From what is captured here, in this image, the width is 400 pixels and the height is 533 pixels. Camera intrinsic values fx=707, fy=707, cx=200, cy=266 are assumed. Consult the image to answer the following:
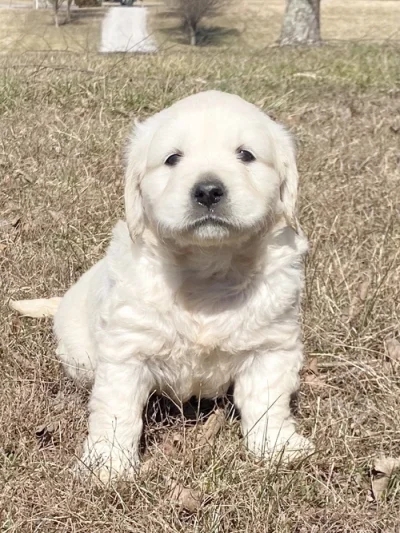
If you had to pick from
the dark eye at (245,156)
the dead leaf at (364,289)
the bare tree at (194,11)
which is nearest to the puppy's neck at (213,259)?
the dark eye at (245,156)

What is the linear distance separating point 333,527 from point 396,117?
4.68m

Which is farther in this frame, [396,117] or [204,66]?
[204,66]

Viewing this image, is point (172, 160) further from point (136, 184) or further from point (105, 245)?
point (105, 245)

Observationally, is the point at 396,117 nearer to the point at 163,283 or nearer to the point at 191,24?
the point at 191,24

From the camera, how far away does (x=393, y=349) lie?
3.04 meters

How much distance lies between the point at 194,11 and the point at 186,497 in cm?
715

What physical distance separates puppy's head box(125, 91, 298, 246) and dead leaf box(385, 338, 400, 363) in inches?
35.7

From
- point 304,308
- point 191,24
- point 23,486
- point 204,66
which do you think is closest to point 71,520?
point 23,486

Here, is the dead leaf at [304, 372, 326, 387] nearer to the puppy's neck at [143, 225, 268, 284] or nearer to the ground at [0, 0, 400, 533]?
the ground at [0, 0, 400, 533]

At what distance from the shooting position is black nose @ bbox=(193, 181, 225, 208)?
6.98 feet

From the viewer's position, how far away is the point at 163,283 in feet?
7.96

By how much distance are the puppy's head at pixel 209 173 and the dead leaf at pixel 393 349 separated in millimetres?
907

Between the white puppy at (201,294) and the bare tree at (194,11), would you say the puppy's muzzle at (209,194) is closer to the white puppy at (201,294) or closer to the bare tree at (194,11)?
the white puppy at (201,294)

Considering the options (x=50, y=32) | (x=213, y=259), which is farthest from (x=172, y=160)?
(x=50, y=32)
